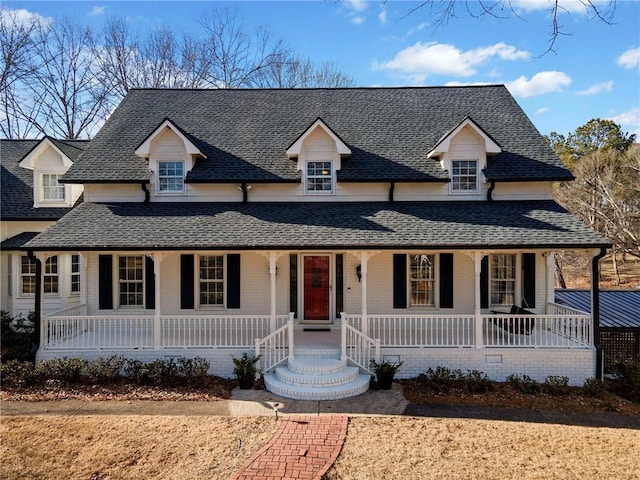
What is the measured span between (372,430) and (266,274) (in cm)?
605

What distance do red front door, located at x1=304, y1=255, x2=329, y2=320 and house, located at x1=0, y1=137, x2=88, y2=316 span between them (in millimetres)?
8639

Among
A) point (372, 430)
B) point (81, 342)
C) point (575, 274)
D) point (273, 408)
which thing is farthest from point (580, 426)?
point (575, 274)

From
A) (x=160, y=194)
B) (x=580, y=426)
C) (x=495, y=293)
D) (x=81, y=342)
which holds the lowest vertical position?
(x=580, y=426)

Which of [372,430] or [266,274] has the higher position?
[266,274]

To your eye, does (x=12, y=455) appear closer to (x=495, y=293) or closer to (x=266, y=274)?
(x=266, y=274)

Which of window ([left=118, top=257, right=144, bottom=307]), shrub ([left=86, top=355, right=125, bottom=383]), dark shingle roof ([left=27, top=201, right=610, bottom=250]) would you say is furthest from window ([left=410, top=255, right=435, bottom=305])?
window ([left=118, top=257, right=144, bottom=307])

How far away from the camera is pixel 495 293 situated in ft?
38.8

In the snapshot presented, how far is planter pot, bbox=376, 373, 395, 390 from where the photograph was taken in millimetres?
8969

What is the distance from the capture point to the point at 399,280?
38.3 feet

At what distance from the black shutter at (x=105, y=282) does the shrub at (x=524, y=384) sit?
11921 mm

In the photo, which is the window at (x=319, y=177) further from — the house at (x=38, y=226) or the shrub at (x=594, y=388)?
the shrub at (x=594, y=388)

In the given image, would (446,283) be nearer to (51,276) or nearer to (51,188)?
(51,276)

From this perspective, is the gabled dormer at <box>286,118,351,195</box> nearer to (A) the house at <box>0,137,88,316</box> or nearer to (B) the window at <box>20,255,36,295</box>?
(A) the house at <box>0,137,88,316</box>

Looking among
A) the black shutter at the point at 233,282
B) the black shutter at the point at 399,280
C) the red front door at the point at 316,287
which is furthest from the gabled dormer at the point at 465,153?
the black shutter at the point at 233,282
